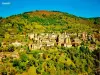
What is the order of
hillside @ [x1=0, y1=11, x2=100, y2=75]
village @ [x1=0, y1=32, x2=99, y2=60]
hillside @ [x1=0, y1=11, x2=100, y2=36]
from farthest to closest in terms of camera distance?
hillside @ [x1=0, y1=11, x2=100, y2=36], village @ [x1=0, y1=32, x2=99, y2=60], hillside @ [x1=0, y1=11, x2=100, y2=75]

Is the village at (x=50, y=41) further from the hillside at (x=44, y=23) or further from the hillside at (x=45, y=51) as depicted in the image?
the hillside at (x=44, y=23)

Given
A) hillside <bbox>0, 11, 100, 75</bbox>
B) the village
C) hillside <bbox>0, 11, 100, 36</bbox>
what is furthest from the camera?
hillside <bbox>0, 11, 100, 36</bbox>

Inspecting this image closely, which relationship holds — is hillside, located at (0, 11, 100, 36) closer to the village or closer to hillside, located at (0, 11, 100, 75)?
hillside, located at (0, 11, 100, 75)

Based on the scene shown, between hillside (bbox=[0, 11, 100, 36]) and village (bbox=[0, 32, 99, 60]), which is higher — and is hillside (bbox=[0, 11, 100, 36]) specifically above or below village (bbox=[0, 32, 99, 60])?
above

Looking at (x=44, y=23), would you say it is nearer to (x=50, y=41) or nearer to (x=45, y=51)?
(x=50, y=41)

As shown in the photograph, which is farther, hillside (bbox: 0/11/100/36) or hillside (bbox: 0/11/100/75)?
hillside (bbox: 0/11/100/36)

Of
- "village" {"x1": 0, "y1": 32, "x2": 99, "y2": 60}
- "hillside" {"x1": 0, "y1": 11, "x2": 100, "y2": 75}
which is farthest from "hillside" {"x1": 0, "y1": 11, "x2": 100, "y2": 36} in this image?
"village" {"x1": 0, "y1": 32, "x2": 99, "y2": 60}

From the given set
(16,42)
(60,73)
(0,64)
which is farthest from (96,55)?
(0,64)

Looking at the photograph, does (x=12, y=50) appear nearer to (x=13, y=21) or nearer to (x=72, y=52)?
(x=72, y=52)

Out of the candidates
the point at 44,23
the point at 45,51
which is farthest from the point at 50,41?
the point at 44,23
